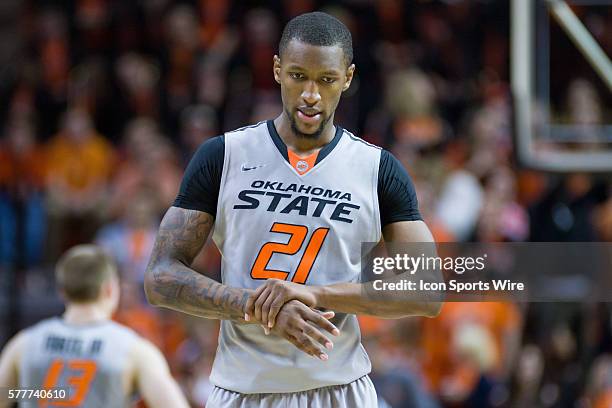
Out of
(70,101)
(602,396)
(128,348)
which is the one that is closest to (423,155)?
(602,396)

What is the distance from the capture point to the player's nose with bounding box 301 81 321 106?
4383 mm

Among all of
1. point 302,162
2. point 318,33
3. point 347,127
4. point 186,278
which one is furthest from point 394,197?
point 347,127

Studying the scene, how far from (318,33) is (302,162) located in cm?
53

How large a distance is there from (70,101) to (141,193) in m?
2.46

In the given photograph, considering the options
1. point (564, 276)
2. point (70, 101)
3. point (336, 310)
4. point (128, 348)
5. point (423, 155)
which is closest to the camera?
point (336, 310)

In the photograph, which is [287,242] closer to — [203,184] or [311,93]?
[203,184]

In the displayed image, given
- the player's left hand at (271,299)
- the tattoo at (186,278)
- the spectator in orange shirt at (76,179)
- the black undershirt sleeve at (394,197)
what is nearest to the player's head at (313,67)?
the black undershirt sleeve at (394,197)

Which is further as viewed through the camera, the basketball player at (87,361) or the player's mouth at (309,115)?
the basketball player at (87,361)

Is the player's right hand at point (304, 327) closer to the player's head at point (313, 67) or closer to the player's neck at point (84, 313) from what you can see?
the player's head at point (313, 67)

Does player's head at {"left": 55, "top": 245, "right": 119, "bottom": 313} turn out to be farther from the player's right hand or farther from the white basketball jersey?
the player's right hand

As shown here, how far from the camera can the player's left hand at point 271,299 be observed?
4.07 meters

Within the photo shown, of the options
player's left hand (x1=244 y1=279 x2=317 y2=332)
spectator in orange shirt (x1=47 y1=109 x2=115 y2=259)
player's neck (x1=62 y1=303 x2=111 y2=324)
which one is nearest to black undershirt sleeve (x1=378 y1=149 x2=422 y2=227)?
player's left hand (x1=244 y1=279 x2=317 y2=332)

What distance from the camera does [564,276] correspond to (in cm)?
935

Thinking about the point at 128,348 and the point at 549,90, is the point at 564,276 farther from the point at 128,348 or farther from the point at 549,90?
the point at 128,348
